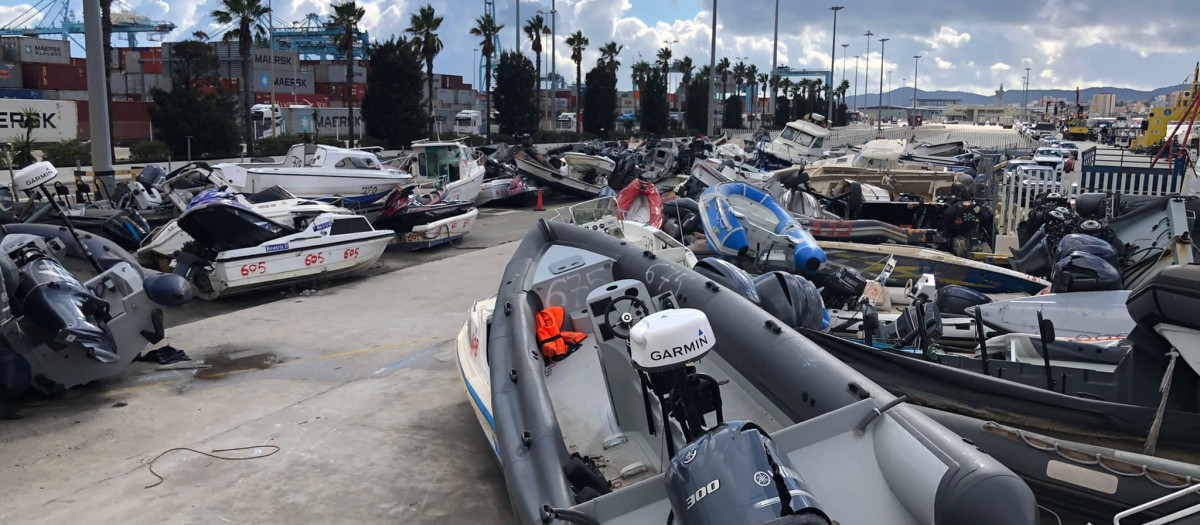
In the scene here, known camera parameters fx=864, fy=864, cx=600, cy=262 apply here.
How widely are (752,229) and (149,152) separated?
2045 cm

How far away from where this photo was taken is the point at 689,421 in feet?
11.1

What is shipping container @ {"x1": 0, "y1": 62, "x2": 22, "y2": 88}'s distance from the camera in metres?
47.7

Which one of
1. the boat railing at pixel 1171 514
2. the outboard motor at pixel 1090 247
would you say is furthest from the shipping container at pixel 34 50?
the boat railing at pixel 1171 514

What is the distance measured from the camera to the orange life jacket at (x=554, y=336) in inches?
223

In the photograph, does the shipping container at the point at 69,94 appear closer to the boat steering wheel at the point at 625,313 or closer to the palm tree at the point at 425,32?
the palm tree at the point at 425,32

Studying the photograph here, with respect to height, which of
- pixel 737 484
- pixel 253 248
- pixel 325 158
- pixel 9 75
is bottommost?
pixel 253 248

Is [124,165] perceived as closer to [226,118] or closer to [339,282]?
[226,118]

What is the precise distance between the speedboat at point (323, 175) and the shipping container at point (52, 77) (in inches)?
1533

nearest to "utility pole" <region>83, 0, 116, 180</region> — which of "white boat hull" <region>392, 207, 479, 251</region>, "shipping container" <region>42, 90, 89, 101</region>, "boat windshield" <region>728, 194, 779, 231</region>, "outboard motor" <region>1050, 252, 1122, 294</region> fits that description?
"white boat hull" <region>392, 207, 479, 251</region>

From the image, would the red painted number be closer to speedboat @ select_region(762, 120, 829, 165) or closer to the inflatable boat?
the inflatable boat

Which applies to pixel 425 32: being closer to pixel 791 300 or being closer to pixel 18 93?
pixel 18 93

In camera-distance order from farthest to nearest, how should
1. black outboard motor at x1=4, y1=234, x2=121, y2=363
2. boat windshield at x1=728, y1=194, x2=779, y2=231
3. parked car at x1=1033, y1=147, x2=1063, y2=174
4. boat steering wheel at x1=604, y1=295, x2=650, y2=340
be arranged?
1. parked car at x1=1033, y1=147, x2=1063, y2=174
2. boat windshield at x1=728, y1=194, x2=779, y2=231
3. black outboard motor at x1=4, y1=234, x2=121, y2=363
4. boat steering wheel at x1=604, y1=295, x2=650, y2=340

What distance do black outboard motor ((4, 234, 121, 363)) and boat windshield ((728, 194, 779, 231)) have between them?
7.19m

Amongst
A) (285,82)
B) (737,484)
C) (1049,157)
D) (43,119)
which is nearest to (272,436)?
(737,484)
